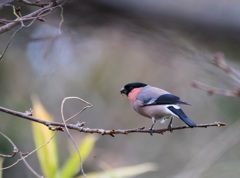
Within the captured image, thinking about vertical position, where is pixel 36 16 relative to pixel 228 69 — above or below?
above

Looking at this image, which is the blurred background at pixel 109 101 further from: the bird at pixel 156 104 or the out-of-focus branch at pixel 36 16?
the out-of-focus branch at pixel 36 16

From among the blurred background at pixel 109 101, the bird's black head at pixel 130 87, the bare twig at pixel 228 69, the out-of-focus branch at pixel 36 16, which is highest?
the blurred background at pixel 109 101

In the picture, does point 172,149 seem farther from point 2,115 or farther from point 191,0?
point 191,0

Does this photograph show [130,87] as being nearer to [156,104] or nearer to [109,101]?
[156,104]

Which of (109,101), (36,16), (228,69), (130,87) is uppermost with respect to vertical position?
(109,101)

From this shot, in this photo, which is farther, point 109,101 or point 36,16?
point 109,101

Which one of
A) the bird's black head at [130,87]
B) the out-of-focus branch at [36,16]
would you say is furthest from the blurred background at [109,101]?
the out-of-focus branch at [36,16]

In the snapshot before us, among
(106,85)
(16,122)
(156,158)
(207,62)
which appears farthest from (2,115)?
(207,62)

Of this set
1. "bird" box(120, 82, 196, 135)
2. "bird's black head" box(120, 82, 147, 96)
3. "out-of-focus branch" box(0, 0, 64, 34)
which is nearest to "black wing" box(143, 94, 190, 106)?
"bird" box(120, 82, 196, 135)

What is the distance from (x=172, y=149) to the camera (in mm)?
4199

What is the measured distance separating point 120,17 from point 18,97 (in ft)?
9.25

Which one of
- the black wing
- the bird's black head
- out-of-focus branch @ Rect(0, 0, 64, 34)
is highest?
the bird's black head

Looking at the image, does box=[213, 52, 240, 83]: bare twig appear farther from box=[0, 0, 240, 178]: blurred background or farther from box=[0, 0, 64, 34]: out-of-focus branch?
box=[0, 0, 240, 178]: blurred background

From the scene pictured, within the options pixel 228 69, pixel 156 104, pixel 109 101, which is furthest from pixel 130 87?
pixel 109 101
